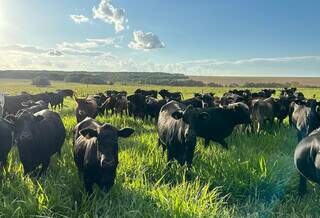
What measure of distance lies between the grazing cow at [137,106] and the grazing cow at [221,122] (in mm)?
7728

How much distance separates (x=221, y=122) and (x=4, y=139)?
624 centimetres

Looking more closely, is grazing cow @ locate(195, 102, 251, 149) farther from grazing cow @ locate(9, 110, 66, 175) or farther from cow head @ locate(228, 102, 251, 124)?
grazing cow @ locate(9, 110, 66, 175)

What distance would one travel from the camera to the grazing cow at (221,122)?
38.5ft

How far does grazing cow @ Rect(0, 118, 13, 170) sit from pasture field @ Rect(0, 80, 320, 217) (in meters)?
0.28

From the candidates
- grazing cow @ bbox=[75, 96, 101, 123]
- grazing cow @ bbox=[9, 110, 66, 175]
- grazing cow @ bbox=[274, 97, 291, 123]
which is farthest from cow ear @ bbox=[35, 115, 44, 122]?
grazing cow @ bbox=[274, 97, 291, 123]

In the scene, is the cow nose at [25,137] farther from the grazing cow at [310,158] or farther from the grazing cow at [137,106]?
the grazing cow at [137,106]

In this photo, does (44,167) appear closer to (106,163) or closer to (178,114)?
(106,163)

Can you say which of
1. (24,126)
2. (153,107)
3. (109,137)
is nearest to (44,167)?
(24,126)

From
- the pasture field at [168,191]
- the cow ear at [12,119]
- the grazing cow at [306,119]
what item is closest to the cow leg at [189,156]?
the pasture field at [168,191]

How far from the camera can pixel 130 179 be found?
784 cm

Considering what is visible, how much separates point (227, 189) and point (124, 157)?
2.54 m

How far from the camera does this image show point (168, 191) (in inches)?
280

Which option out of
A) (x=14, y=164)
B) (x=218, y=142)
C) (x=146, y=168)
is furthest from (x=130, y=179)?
(x=218, y=142)

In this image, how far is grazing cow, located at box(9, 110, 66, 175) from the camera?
8266 millimetres
